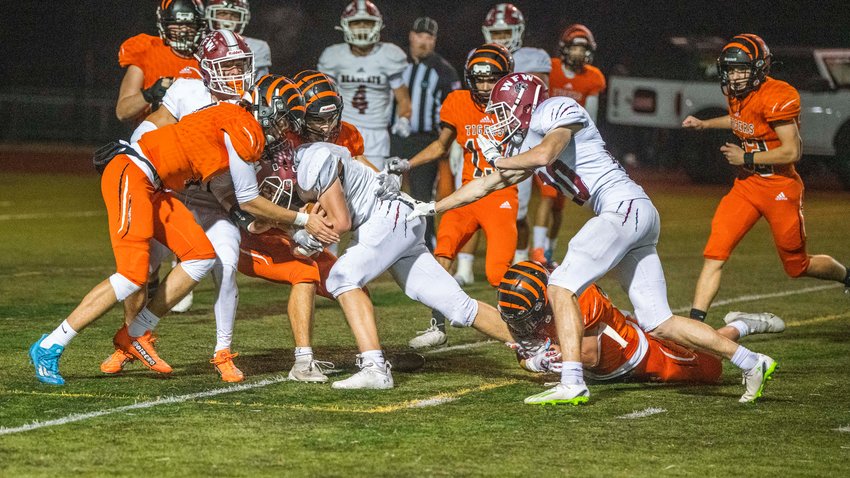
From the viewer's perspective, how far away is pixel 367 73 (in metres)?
10.4

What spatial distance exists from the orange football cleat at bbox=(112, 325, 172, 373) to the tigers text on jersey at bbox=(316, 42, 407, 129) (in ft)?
14.0

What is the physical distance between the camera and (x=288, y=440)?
17.0ft

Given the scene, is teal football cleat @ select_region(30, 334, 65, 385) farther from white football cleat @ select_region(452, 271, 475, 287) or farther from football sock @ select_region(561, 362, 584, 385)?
white football cleat @ select_region(452, 271, 475, 287)

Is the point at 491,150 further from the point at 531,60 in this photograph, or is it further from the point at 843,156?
the point at 843,156

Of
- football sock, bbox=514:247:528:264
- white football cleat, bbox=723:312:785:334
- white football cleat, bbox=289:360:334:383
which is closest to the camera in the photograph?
white football cleat, bbox=289:360:334:383

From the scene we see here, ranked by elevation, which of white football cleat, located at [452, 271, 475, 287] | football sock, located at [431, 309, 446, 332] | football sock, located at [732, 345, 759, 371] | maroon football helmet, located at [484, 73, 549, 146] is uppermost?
maroon football helmet, located at [484, 73, 549, 146]

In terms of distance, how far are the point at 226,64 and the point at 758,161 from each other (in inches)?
130

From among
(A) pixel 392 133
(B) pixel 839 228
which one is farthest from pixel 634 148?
(A) pixel 392 133

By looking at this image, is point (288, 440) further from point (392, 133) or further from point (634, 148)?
point (634, 148)

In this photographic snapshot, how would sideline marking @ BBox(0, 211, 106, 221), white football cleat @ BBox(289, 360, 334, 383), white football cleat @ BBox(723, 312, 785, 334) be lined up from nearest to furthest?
white football cleat @ BBox(289, 360, 334, 383), white football cleat @ BBox(723, 312, 785, 334), sideline marking @ BBox(0, 211, 106, 221)

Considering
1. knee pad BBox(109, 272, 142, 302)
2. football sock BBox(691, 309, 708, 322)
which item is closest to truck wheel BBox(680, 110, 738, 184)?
football sock BBox(691, 309, 708, 322)

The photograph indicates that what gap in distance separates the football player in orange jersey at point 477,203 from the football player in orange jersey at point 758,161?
49.8 inches

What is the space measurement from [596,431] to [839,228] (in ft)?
35.6

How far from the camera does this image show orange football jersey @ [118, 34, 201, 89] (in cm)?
837
